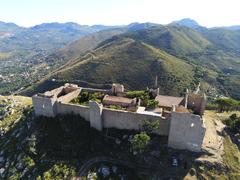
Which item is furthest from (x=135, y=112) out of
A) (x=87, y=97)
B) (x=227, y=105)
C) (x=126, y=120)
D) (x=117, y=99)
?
(x=227, y=105)

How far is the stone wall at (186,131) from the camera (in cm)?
5028

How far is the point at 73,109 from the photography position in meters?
63.6

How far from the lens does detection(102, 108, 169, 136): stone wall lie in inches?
2175

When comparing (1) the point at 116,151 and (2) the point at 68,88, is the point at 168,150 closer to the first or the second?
(1) the point at 116,151

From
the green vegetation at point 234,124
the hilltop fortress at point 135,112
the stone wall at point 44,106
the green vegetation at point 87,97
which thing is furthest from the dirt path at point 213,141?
the stone wall at point 44,106

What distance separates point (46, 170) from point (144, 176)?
938 inches

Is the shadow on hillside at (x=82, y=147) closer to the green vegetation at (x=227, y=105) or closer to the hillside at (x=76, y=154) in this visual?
the hillside at (x=76, y=154)

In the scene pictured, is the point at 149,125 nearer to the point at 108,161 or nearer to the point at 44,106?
the point at 108,161

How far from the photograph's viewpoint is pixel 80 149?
58.6m

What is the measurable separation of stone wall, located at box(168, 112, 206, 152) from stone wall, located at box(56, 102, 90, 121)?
74.2 feet

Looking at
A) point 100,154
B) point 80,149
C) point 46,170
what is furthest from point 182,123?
point 46,170

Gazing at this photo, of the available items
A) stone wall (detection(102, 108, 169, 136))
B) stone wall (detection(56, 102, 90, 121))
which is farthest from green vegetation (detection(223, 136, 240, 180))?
stone wall (detection(56, 102, 90, 121))

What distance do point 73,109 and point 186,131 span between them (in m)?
30.3

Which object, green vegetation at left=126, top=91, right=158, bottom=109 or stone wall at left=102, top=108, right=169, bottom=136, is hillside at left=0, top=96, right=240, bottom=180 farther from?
green vegetation at left=126, top=91, right=158, bottom=109
